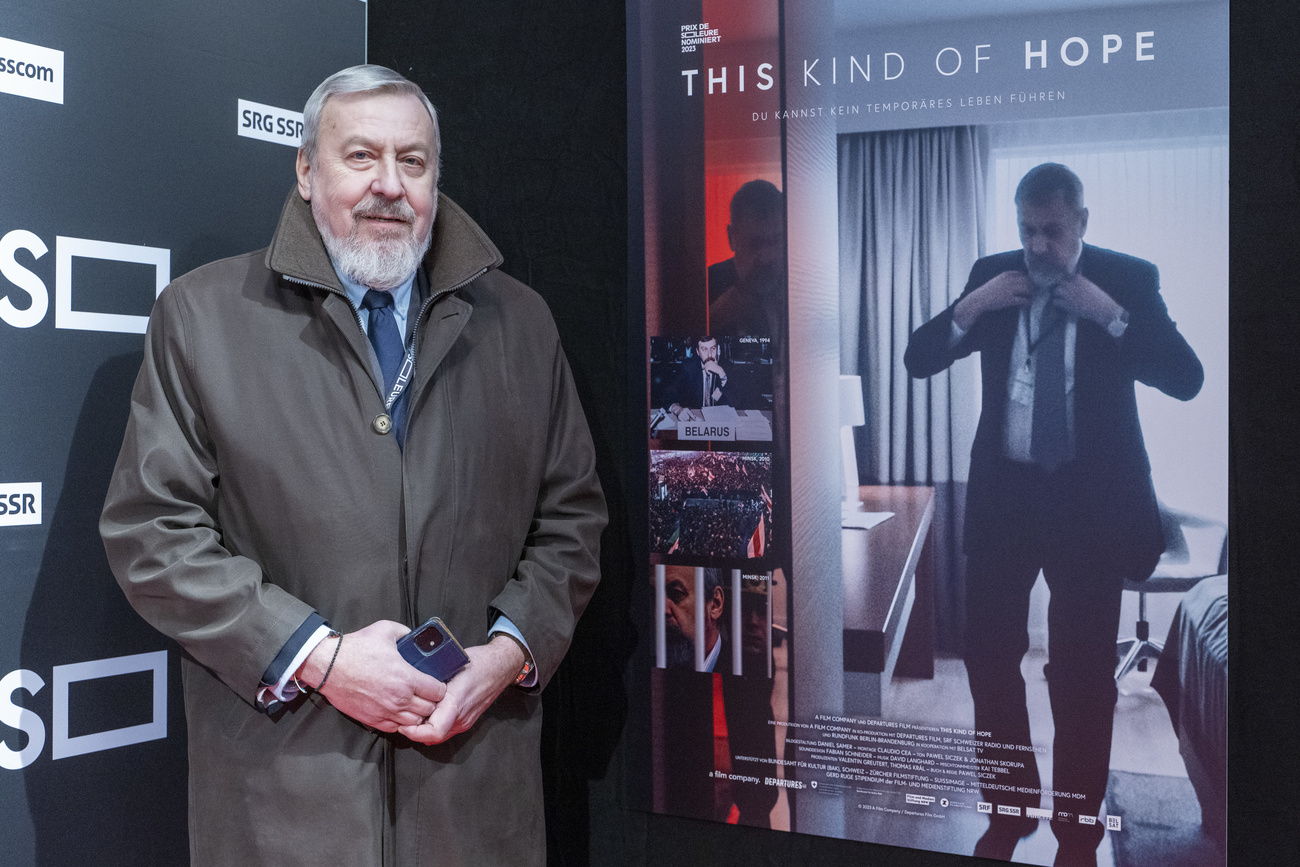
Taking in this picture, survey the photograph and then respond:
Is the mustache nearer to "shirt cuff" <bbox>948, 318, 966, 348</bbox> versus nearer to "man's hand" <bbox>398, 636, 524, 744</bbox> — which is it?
"man's hand" <bbox>398, 636, 524, 744</bbox>

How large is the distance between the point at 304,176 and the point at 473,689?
0.96 metres

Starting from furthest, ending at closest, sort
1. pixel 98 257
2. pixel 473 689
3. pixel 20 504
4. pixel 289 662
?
pixel 98 257, pixel 20 504, pixel 473 689, pixel 289 662

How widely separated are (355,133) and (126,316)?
0.68 meters

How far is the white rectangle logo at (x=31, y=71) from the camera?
1810mm

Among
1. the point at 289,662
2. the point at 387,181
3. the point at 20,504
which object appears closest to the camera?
the point at 289,662

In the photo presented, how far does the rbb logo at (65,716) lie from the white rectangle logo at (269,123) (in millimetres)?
1154

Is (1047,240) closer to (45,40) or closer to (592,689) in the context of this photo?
(592,689)

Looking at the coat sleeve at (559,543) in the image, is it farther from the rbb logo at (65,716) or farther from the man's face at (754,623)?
the rbb logo at (65,716)

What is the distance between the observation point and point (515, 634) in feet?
5.58

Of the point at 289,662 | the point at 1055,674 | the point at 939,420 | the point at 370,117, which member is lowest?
the point at 1055,674

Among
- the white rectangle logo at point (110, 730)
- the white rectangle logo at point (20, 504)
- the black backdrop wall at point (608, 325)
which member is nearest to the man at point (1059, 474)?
the black backdrop wall at point (608, 325)

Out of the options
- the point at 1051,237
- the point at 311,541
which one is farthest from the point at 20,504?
the point at 1051,237

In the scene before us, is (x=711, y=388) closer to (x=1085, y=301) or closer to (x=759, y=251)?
(x=759, y=251)

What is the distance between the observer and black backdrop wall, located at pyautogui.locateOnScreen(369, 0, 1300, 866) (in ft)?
6.00
